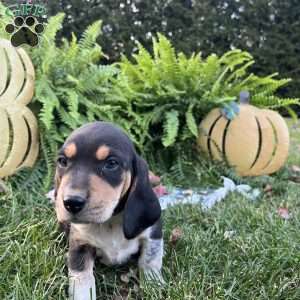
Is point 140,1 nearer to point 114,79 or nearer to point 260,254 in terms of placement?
point 114,79

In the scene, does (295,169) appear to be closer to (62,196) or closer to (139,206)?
(139,206)

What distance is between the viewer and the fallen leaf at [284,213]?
3964mm

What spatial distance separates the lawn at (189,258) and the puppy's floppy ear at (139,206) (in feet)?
1.22

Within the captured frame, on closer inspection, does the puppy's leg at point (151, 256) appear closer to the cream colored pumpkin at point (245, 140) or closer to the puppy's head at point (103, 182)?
the puppy's head at point (103, 182)

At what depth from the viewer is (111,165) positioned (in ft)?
8.36

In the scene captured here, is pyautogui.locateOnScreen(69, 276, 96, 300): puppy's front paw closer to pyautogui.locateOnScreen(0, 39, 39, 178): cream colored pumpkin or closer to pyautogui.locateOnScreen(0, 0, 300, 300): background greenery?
pyautogui.locateOnScreen(0, 0, 300, 300): background greenery

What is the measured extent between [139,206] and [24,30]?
231 centimetres

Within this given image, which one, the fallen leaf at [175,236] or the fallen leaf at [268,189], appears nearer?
the fallen leaf at [175,236]

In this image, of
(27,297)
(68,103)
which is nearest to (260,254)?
(27,297)

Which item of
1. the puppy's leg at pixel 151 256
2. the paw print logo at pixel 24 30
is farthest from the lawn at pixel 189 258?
the paw print logo at pixel 24 30

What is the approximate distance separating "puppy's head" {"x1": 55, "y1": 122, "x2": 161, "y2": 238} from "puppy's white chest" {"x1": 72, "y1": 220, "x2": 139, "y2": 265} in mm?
147


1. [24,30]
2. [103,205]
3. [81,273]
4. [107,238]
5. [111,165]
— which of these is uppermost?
[24,30]

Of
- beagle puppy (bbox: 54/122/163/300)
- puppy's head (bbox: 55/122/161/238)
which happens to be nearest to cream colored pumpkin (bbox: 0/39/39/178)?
beagle puppy (bbox: 54/122/163/300)

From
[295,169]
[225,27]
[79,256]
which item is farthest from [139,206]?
[225,27]
